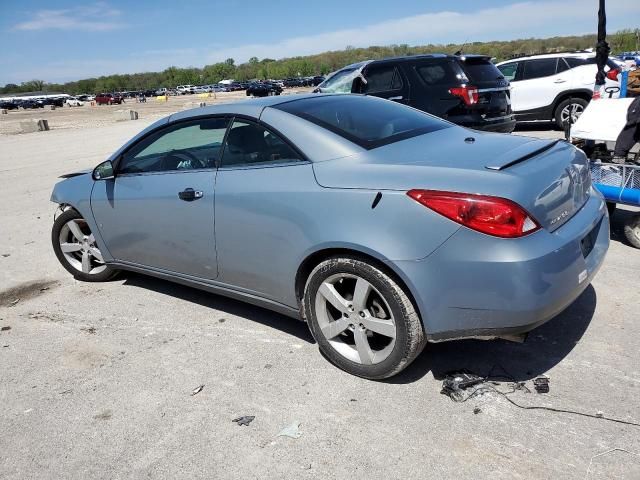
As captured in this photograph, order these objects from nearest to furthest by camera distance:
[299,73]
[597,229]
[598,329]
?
[597,229], [598,329], [299,73]

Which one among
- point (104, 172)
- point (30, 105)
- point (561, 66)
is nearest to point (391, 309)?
point (104, 172)

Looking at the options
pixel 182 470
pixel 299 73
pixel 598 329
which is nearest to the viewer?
pixel 182 470

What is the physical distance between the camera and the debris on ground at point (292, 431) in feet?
8.91

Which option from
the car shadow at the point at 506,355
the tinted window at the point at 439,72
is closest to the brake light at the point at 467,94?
the tinted window at the point at 439,72

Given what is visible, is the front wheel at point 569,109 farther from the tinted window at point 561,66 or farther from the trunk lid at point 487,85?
the trunk lid at point 487,85

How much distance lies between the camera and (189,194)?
12.1 ft

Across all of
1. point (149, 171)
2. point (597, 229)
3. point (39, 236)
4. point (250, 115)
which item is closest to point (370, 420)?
point (597, 229)

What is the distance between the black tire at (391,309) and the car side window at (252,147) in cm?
73

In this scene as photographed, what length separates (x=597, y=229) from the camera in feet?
10.3

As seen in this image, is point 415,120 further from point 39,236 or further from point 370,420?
point 39,236

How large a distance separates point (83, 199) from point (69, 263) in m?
0.84

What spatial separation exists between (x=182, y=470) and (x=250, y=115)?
2179 millimetres

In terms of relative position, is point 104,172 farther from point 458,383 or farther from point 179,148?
point 458,383

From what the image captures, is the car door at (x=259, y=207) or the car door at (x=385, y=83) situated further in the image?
the car door at (x=385, y=83)
